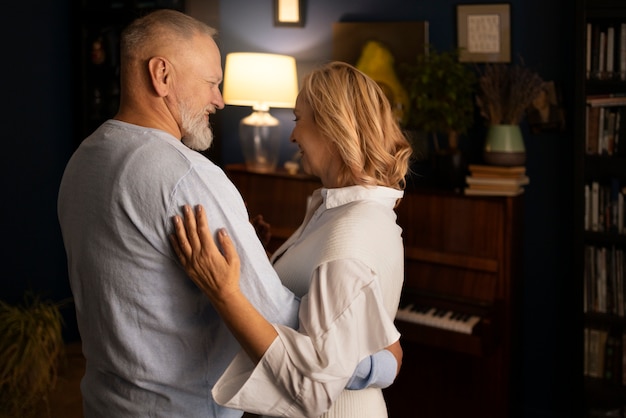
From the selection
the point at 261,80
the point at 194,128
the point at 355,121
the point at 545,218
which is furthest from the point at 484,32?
the point at 194,128

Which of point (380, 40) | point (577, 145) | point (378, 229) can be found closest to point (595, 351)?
point (577, 145)

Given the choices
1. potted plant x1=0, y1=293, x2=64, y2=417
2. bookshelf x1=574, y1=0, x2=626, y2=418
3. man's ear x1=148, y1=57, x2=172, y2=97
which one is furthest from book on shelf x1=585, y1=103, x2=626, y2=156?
potted plant x1=0, y1=293, x2=64, y2=417

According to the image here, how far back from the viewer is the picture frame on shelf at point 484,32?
3.94 m

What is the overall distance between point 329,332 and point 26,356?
2657 mm

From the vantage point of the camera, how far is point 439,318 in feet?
12.0

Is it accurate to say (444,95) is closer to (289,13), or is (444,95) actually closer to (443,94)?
(443,94)

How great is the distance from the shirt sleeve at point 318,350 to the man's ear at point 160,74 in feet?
1.68

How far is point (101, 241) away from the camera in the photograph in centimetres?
161

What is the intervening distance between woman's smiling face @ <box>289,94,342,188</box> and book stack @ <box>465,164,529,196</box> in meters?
1.84

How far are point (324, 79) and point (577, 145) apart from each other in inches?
75.2

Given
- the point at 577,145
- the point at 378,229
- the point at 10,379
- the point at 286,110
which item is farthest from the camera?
the point at 286,110

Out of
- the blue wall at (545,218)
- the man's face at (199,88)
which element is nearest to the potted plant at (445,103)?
the blue wall at (545,218)

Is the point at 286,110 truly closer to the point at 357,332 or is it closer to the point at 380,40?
the point at 380,40

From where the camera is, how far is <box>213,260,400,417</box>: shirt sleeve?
1.60 meters
